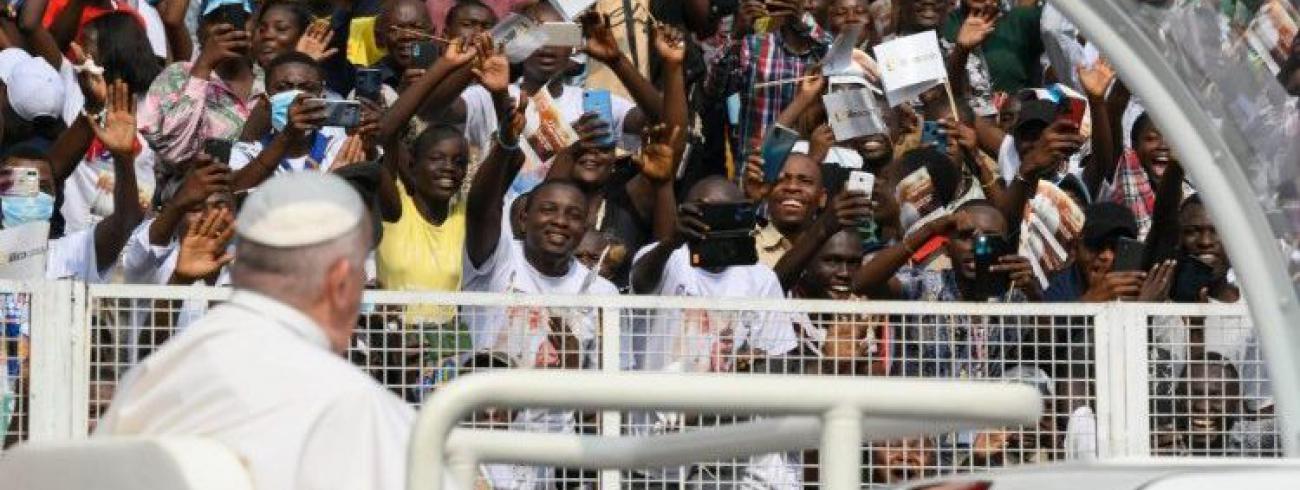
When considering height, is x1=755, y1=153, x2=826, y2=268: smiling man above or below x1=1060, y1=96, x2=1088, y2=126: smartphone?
below

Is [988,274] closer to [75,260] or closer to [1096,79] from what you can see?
[1096,79]

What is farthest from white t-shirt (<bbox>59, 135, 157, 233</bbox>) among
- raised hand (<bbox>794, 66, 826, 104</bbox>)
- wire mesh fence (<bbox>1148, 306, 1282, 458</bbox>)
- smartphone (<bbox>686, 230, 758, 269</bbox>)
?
wire mesh fence (<bbox>1148, 306, 1282, 458</bbox>)

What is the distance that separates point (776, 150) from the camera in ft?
39.8

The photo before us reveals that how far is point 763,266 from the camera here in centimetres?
1081

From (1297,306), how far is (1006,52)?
7393mm

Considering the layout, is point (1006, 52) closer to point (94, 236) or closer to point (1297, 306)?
point (94, 236)

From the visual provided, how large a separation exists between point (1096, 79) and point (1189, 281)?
269 cm

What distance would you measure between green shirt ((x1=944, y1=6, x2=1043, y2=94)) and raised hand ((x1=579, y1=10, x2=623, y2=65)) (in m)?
2.43

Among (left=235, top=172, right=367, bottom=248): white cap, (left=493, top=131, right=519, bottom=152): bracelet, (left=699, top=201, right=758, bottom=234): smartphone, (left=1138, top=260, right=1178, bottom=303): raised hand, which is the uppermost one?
(left=493, top=131, right=519, bottom=152): bracelet

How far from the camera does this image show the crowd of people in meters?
9.89

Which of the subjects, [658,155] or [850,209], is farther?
[658,155]

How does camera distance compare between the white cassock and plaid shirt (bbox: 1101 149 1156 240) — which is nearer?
the white cassock

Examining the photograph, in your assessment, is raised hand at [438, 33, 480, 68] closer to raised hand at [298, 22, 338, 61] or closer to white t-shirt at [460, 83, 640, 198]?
white t-shirt at [460, 83, 640, 198]

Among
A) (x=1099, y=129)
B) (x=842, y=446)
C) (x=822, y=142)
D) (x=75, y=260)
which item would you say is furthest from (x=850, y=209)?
(x=842, y=446)
